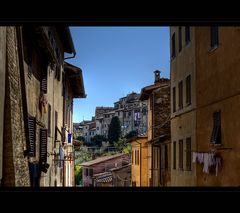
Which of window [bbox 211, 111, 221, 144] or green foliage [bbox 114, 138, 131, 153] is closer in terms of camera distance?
window [bbox 211, 111, 221, 144]

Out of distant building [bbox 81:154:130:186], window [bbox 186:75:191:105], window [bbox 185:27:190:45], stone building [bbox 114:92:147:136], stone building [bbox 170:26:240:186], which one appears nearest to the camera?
stone building [bbox 170:26:240:186]

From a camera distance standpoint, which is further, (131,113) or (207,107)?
(131,113)

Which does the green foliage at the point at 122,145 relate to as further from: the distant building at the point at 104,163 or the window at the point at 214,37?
the window at the point at 214,37

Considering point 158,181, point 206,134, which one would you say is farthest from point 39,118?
point 158,181

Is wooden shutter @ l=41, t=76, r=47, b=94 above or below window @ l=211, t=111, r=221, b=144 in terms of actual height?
above

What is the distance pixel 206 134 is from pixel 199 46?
9.27 feet

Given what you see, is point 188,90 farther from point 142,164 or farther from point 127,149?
point 127,149

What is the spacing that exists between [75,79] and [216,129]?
1151 centimetres

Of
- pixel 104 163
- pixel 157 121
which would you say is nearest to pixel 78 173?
pixel 104 163

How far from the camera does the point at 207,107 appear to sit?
14172mm

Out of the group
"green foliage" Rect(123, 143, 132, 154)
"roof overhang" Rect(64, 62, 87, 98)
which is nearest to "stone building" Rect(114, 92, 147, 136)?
"green foliage" Rect(123, 143, 132, 154)

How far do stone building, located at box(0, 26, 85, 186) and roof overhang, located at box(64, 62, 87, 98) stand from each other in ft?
7.34

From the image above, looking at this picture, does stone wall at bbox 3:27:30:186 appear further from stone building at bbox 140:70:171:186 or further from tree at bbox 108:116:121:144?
tree at bbox 108:116:121:144

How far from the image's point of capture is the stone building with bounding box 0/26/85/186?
7363mm
